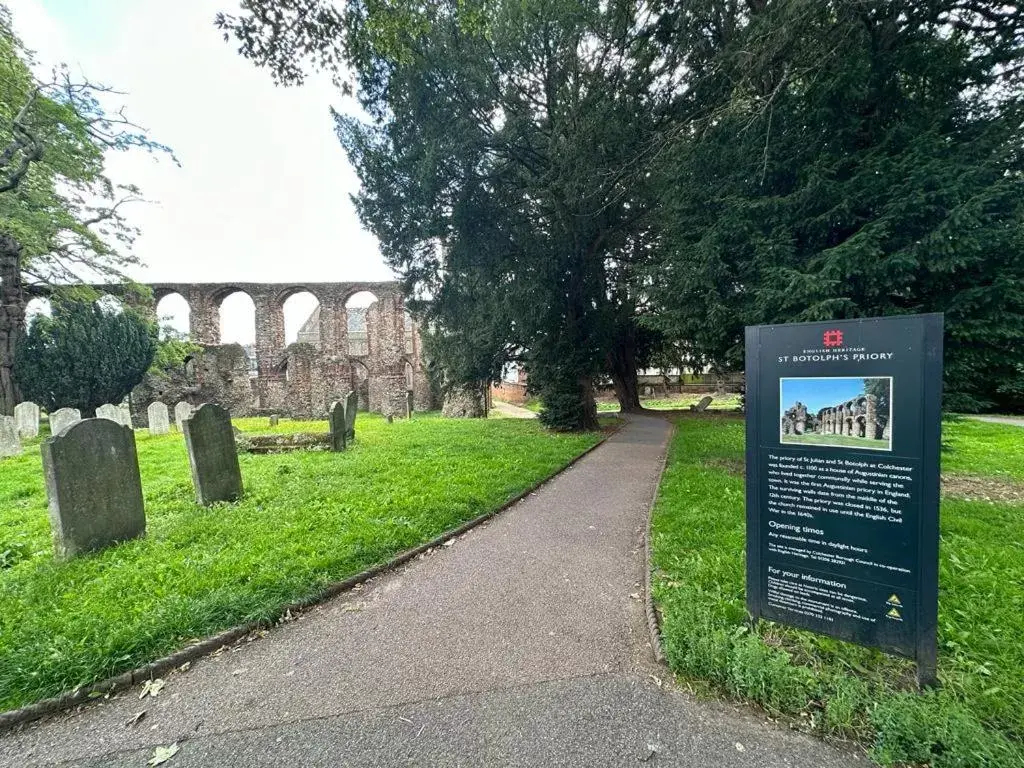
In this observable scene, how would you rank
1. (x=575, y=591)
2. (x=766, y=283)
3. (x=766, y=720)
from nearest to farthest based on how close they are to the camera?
(x=766, y=720), (x=575, y=591), (x=766, y=283)

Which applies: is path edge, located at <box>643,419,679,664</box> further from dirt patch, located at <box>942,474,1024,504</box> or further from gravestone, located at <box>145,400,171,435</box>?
gravestone, located at <box>145,400,171,435</box>

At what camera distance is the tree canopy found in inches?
188

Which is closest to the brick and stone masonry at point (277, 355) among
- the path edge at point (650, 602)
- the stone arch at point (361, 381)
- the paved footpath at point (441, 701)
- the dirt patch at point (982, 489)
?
the stone arch at point (361, 381)

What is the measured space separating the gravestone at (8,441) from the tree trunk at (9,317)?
8934 mm

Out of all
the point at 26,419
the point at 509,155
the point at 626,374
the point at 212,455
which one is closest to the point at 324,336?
the point at 26,419

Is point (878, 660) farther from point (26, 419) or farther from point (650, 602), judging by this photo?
point (26, 419)

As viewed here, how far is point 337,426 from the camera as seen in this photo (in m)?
9.61

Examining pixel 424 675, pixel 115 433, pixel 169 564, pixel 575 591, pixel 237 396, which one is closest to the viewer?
pixel 424 675

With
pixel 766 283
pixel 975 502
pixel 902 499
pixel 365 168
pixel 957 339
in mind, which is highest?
pixel 365 168

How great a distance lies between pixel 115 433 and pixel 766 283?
24.4 feet

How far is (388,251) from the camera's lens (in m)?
11.9

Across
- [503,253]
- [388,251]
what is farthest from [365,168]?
[503,253]

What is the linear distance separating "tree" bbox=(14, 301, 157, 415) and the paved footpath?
69.9 feet

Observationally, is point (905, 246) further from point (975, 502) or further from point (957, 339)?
point (975, 502)
